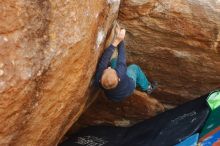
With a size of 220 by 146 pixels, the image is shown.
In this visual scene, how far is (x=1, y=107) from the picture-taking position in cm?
433

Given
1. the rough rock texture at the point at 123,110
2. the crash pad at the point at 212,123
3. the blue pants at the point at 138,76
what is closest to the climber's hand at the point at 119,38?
the blue pants at the point at 138,76

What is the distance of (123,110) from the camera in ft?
25.0

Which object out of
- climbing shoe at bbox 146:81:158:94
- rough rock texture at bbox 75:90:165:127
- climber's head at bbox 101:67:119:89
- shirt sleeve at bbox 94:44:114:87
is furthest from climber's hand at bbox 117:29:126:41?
rough rock texture at bbox 75:90:165:127

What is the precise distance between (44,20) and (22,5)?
0.99ft

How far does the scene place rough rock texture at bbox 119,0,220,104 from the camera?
6.05 metres

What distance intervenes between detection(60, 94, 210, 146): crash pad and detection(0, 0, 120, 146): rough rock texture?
161cm

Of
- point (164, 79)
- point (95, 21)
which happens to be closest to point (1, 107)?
point (95, 21)

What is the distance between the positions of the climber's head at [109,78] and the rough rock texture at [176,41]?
36.1 inches

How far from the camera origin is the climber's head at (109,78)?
18.4ft

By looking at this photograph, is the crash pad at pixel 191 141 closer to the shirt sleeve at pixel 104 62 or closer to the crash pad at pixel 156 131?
the crash pad at pixel 156 131

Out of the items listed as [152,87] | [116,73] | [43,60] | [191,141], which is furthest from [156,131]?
[43,60]

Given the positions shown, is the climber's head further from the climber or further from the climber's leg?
the climber's leg

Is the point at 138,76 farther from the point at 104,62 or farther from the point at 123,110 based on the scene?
the point at 123,110

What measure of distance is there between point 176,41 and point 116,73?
45.6 inches
